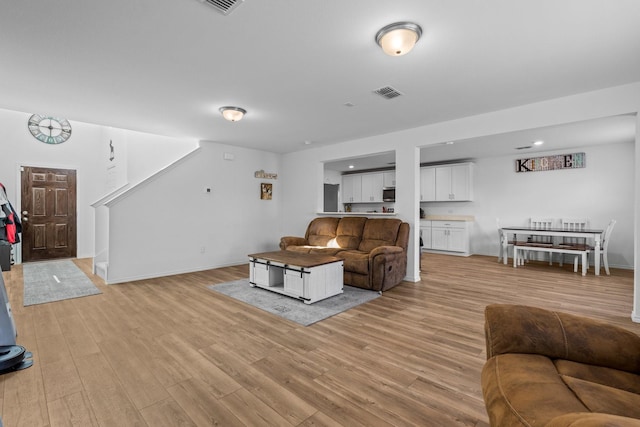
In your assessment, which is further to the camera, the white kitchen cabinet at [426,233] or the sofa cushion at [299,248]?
the white kitchen cabinet at [426,233]

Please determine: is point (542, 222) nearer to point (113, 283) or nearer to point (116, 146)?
point (113, 283)

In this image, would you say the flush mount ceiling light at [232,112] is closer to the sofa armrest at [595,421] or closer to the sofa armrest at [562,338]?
the sofa armrest at [562,338]

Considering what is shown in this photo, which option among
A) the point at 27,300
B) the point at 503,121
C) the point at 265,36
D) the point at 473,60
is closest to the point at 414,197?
the point at 503,121

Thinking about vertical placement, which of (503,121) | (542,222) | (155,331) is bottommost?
(155,331)

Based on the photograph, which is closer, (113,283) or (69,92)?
(69,92)

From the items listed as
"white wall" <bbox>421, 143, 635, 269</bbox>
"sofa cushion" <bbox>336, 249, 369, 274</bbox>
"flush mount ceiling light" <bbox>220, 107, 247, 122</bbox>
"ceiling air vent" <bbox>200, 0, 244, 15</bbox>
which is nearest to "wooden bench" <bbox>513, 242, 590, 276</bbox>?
"white wall" <bbox>421, 143, 635, 269</bbox>

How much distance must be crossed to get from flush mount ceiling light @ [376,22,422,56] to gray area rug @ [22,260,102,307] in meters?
4.73

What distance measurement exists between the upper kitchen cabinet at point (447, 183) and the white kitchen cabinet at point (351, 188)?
2043mm

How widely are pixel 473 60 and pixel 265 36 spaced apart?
185cm

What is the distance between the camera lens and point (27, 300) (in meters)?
3.67

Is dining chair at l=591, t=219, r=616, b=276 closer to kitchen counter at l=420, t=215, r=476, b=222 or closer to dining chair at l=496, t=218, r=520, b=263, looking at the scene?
dining chair at l=496, t=218, r=520, b=263

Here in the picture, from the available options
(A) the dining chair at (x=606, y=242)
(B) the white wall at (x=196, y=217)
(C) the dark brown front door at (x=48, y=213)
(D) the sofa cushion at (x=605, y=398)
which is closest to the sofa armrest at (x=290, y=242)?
(B) the white wall at (x=196, y=217)

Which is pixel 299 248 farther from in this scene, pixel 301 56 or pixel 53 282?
pixel 53 282

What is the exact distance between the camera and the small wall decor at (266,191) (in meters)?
6.74
